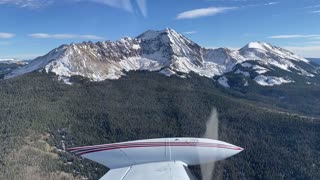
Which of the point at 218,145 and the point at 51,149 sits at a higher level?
the point at 218,145

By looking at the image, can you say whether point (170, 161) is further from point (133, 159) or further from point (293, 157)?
point (293, 157)

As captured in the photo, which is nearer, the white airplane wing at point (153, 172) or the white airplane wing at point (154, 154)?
the white airplane wing at point (153, 172)

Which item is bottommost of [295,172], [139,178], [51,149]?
[295,172]

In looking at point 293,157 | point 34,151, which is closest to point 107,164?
point 34,151

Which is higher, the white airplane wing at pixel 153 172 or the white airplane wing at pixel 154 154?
the white airplane wing at pixel 154 154

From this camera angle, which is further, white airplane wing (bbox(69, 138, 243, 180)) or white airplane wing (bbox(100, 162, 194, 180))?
white airplane wing (bbox(69, 138, 243, 180))

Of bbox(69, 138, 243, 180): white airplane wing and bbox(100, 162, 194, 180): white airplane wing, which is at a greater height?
bbox(69, 138, 243, 180): white airplane wing
